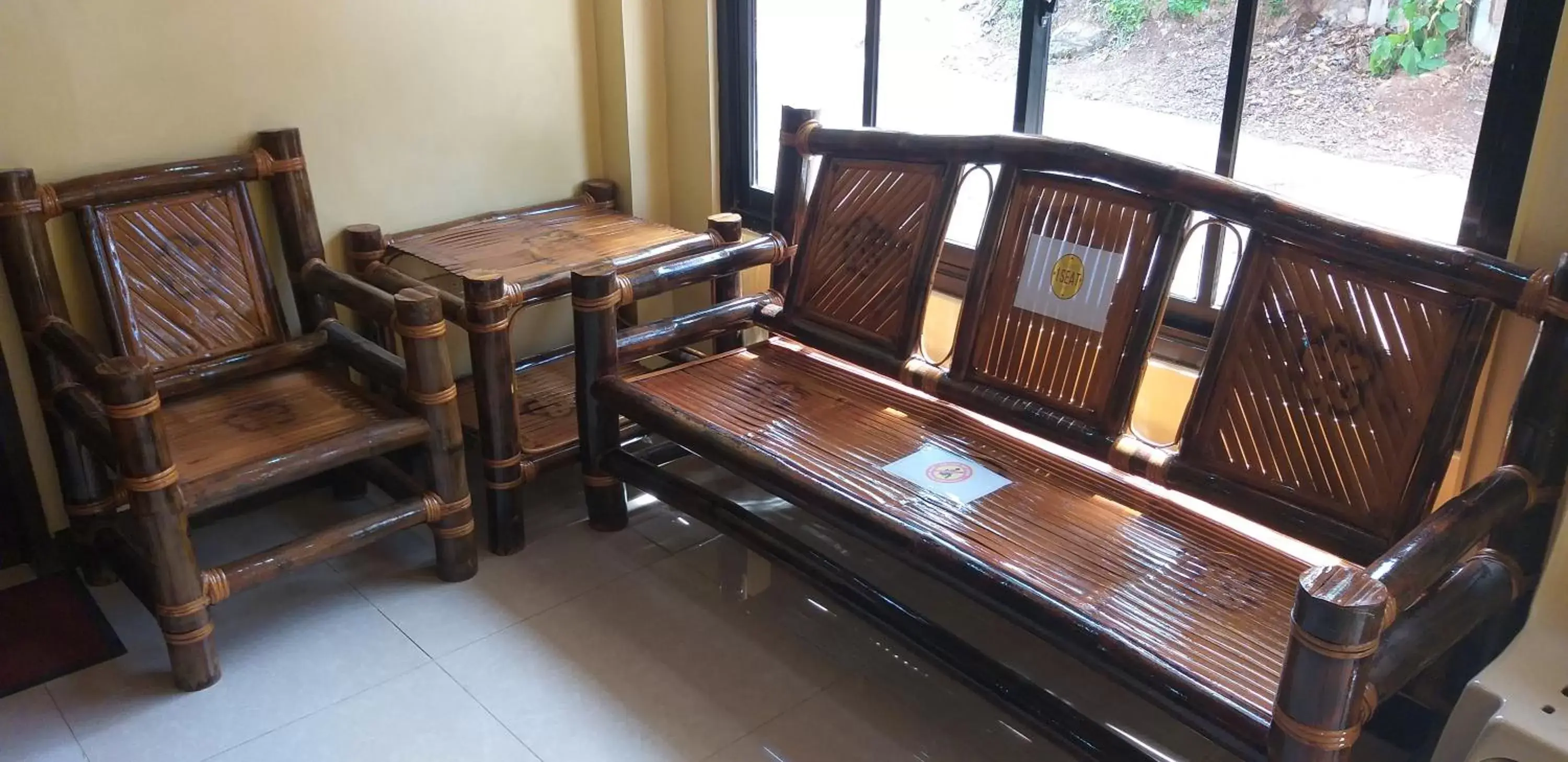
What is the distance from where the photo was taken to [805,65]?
2.95m

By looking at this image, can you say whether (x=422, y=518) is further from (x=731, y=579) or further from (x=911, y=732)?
(x=911, y=732)

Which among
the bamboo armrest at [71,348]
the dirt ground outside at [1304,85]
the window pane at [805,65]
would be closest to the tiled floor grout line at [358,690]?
the bamboo armrest at [71,348]

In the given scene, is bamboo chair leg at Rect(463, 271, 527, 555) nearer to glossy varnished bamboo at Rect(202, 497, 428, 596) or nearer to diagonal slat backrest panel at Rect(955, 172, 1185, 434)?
glossy varnished bamboo at Rect(202, 497, 428, 596)

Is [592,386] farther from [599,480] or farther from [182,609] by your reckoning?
[182,609]

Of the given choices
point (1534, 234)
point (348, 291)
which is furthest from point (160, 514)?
point (1534, 234)

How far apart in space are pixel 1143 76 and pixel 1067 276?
17.2 inches

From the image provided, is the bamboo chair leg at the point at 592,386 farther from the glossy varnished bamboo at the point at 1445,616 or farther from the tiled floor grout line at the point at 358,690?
the glossy varnished bamboo at the point at 1445,616

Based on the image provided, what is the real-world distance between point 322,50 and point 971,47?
1.50 meters

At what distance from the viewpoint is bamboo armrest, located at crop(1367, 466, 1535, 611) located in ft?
4.54

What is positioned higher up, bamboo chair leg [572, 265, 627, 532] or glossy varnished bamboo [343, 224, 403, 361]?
glossy varnished bamboo [343, 224, 403, 361]

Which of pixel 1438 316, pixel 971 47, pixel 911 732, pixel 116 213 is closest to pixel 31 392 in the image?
pixel 116 213

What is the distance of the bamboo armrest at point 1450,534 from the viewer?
138 cm

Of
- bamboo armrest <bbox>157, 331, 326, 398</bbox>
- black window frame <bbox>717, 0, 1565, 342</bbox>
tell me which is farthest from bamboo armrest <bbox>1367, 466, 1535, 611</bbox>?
bamboo armrest <bbox>157, 331, 326, 398</bbox>

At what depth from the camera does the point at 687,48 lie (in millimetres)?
3072
